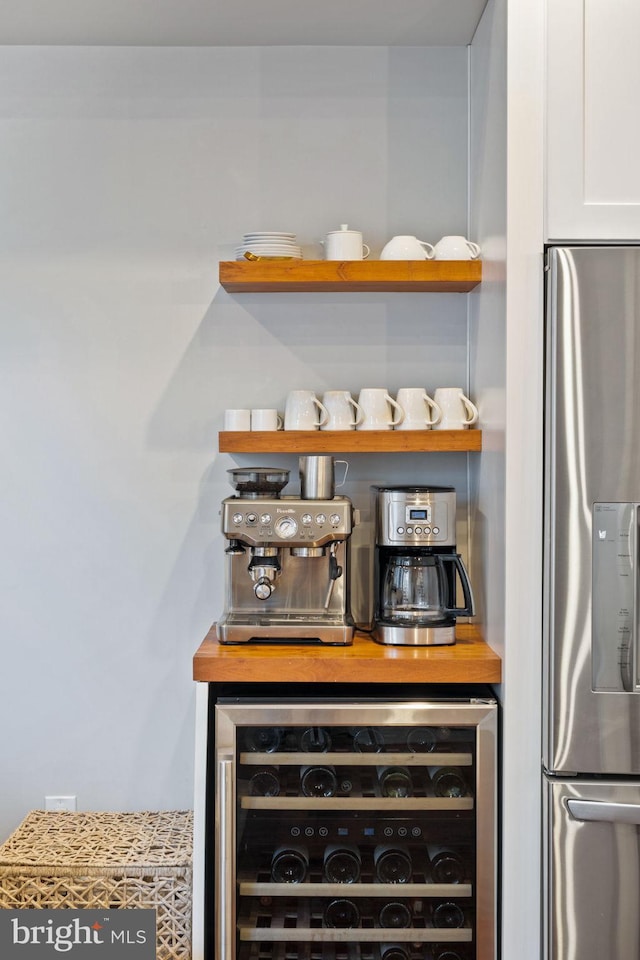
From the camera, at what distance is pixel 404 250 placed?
2229mm

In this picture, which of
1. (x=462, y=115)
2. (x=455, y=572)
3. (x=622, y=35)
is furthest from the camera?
(x=462, y=115)

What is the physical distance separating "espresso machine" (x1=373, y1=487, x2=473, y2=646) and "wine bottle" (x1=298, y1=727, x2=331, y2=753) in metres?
0.27

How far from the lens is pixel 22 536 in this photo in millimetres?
2432

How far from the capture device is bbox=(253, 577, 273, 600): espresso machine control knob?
2.04 metres

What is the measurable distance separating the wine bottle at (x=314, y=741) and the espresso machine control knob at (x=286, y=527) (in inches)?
17.0

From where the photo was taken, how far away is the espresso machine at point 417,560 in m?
2.09

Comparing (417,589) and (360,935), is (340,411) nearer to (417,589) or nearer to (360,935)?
(417,589)

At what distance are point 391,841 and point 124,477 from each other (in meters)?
1.16

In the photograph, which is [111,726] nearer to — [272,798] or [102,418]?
[272,798]

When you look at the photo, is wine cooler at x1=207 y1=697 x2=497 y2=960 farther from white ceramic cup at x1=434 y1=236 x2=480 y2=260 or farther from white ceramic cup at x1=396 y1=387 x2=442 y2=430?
white ceramic cup at x1=434 y1=236 x2=480 y2=260

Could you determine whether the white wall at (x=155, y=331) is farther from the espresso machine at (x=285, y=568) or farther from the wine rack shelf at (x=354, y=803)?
the wine rack shelf at (x=354, y=803)

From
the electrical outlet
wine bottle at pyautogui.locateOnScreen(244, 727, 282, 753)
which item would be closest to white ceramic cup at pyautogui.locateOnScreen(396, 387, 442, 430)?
wine bottle at pyautogui.locateOnScreen(244, 727, 282, 753)

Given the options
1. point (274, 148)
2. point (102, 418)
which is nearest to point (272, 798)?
point (102, 418)

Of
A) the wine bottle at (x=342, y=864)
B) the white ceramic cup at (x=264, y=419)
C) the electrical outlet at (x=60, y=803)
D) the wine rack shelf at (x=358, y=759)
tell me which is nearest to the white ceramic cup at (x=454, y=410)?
the white ceramic cup at (x=264, y=419)
